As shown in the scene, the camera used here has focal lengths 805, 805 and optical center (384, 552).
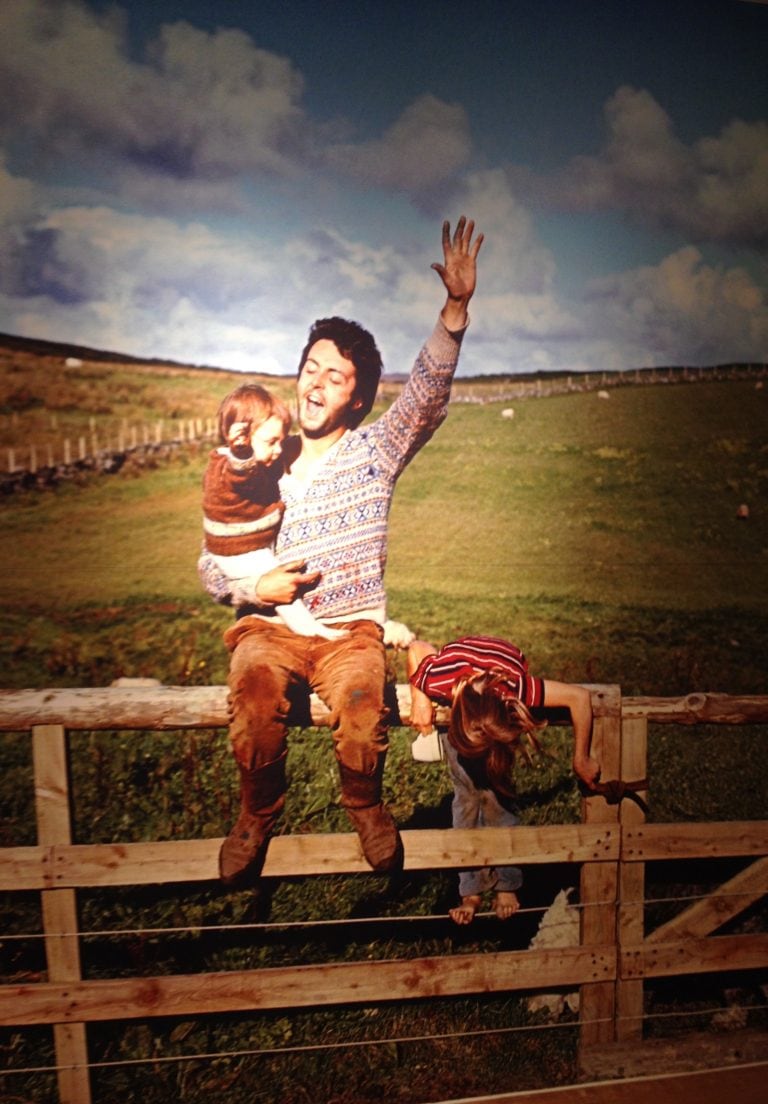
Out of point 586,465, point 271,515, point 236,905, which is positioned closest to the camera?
point 271,515

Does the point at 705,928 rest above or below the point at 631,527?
below

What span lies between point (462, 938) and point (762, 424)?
337cm

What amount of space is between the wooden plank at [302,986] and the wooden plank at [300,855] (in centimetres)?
45

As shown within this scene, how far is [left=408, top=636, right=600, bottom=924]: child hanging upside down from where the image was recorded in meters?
3.86

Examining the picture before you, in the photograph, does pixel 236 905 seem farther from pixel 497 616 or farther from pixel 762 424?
pixel 762 424

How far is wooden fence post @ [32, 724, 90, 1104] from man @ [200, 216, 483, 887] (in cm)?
76

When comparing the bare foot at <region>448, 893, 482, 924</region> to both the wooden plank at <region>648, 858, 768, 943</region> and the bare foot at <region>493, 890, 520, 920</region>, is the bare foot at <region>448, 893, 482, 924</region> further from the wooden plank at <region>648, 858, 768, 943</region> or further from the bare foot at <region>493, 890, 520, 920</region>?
the wooden plank at <region>648, 858, 768, 943</region>

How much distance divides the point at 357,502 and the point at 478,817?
1.73 m

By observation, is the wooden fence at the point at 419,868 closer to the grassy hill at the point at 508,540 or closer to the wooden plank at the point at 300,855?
the wooden plank at the point at 300,855

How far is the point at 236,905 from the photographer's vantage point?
418 centimetres

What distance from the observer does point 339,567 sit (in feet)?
13.0

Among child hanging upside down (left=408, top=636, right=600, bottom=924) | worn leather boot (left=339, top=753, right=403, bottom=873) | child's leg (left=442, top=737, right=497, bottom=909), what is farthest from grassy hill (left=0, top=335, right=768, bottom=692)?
worn leather boot (left=339, top=753, right=403, bottom=873)

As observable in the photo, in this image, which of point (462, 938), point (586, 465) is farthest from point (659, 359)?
point (462, 938)

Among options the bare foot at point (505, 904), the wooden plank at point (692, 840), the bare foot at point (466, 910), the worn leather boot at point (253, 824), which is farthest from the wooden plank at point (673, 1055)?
the worn leather boot at point (253, 824)
